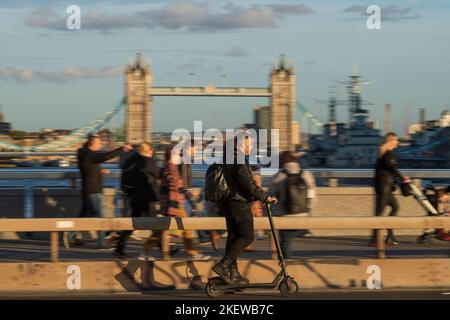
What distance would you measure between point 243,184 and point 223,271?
99cm

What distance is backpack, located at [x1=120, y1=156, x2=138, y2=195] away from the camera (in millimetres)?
14031

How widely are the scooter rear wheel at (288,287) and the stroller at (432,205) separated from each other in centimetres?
555

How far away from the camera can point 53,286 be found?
1088 cm

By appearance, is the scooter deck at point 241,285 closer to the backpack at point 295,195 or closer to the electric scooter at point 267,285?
the electric scooter at point 267,285

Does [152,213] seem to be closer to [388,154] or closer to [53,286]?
[53,286]

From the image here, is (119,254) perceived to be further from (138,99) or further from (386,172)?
(138,99)

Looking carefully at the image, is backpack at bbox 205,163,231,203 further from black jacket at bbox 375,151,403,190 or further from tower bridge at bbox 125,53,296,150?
tower bridge at bbox 125,53,296,150

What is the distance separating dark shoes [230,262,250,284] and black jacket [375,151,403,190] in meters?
5.29

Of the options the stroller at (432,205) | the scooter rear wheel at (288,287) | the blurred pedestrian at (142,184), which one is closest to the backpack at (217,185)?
the scooter rear wheel at (288,287)

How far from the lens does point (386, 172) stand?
1492 cm

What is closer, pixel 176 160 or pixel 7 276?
pixel 7 276

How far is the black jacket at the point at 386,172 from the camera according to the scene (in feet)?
48.5

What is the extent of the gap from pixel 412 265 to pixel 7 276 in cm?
485
